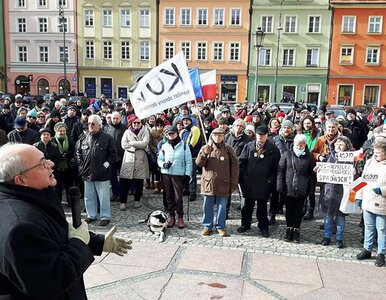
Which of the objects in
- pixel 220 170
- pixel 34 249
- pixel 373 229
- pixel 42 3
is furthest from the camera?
pixel 42 3

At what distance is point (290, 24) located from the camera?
38.9 meters

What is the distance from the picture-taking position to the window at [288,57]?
129ft

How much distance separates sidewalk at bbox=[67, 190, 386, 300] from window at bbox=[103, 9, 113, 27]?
125ft

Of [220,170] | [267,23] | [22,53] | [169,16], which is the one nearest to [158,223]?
[220,170]

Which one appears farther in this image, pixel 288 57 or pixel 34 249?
pixel 288 57

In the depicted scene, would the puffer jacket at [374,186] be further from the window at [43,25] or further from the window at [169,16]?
the window at [43,25]

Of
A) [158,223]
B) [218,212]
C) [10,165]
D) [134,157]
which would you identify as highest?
[10,165]

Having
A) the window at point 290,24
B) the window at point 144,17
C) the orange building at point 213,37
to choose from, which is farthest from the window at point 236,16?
the window at point 144,17

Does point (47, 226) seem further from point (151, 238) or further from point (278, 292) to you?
point (151, 238)

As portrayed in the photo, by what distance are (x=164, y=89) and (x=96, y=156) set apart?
1.65m

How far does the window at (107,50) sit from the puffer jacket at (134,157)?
36.5 metres

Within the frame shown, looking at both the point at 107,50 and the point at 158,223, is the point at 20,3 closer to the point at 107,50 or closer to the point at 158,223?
the point at 107,50

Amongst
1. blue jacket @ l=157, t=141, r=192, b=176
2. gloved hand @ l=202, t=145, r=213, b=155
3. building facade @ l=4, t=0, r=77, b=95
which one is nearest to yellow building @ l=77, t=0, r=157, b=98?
building facade @ l=4, t=0, r=77, b=95

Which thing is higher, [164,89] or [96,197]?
[164,89]
